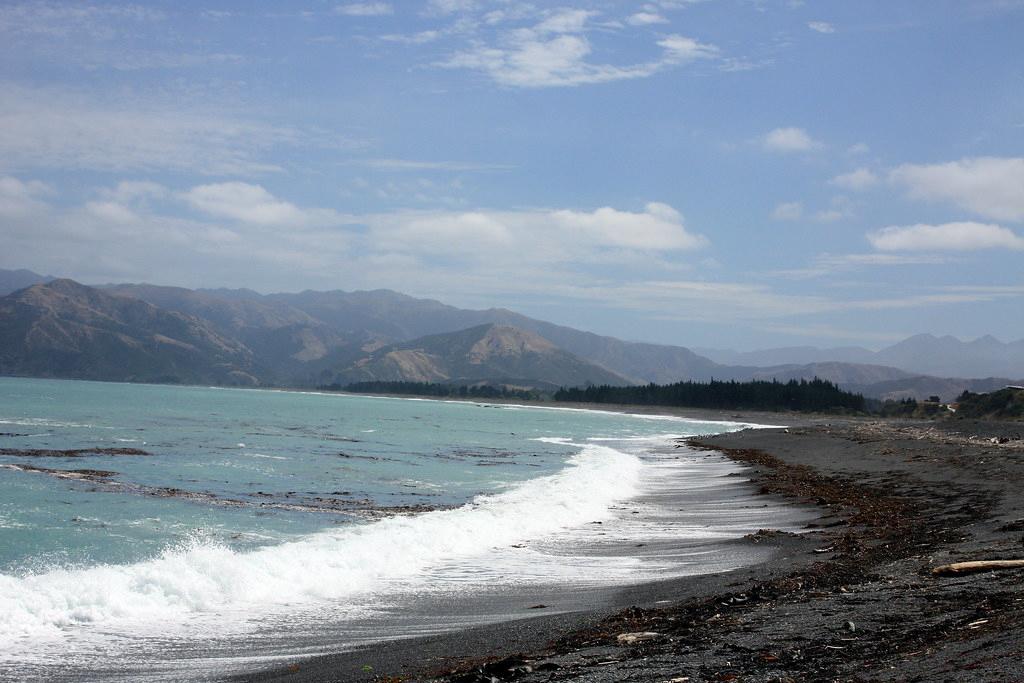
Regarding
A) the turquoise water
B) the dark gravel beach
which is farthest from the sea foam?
the dark gravel beach

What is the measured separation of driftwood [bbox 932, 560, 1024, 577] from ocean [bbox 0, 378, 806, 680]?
455 cm

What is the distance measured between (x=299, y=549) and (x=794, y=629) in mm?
10565

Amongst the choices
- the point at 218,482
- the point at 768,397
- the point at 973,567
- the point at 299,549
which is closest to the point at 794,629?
the point at 973,567

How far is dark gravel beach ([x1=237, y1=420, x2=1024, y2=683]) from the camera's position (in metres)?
7.14

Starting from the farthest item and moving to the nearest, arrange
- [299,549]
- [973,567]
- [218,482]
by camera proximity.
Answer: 1. [218,482]
2. [299,549]
3. [973,567]

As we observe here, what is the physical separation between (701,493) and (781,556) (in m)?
13.8

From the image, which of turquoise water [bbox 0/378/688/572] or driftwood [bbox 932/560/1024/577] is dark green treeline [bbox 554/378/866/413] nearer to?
turquoise water [bbox 0/378/688/572]

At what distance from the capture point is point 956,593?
939 centimetres

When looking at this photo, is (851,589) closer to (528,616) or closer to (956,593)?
(956,593)

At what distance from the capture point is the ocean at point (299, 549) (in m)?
11.0

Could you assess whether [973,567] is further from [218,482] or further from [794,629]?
[218,482]

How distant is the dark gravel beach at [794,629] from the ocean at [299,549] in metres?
1.15

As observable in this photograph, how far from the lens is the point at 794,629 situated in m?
8.55

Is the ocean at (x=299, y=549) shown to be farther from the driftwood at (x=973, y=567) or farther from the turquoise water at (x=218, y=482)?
the driftwood at (x=973, y=567)
